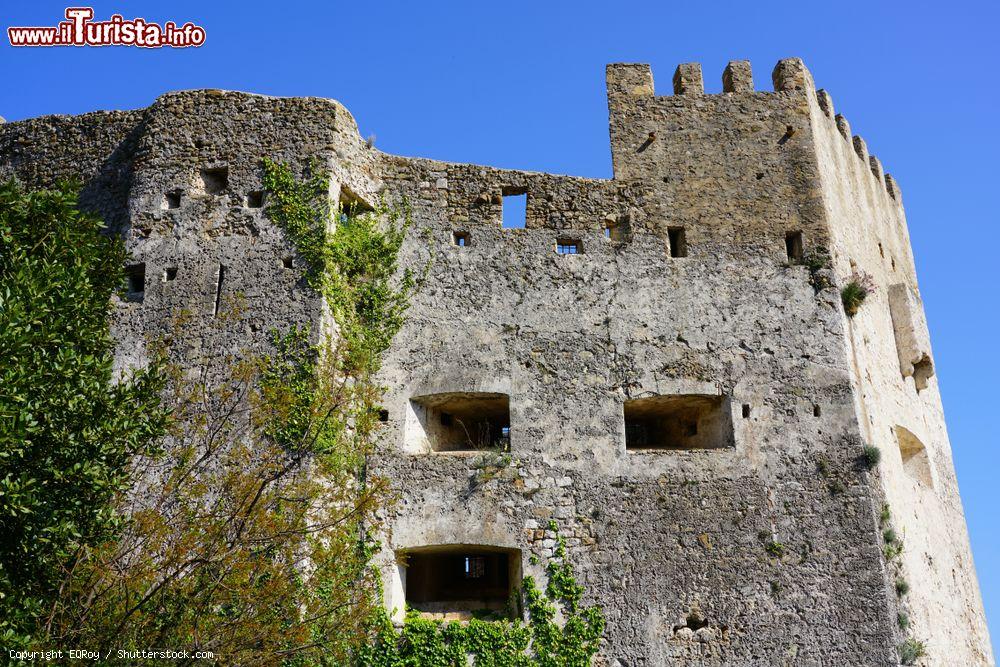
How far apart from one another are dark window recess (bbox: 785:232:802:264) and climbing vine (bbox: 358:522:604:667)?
5892 millimetres

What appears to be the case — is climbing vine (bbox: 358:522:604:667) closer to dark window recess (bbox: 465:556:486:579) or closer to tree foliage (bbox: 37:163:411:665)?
tree foliage (bbox: 37:163:411:665)

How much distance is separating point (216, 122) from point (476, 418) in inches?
222

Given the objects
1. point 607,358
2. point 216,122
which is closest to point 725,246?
point 607,358

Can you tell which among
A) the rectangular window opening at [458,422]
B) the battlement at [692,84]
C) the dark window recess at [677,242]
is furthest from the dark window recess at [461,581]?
the battlement at [692,84]

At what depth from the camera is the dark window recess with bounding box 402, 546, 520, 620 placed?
39.5 feet

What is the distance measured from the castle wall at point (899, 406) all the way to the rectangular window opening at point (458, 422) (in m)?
4.89

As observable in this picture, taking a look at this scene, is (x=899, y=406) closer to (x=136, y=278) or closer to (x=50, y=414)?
(x=136, y=278)

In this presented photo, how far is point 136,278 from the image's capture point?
1322 cm

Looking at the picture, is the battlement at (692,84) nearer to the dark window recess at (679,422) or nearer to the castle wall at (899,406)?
the castle wall at (899,406)

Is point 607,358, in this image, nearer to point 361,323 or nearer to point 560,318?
point 560,318

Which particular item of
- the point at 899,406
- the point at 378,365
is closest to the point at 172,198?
the point at 378,365

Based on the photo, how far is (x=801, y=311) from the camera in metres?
13.6

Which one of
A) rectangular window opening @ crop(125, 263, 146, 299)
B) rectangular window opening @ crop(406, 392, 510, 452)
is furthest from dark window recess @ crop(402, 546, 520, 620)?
rectangular window opening @ crop(125, 263, 146, 299)

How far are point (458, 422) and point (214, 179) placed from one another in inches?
191
